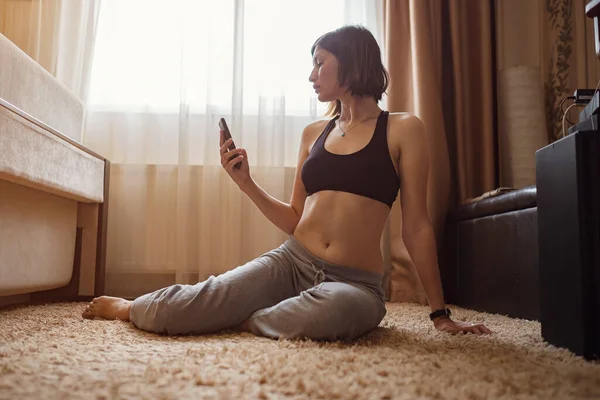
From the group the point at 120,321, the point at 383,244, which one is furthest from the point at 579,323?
the point at 383,244

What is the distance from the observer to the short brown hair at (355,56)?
4.46 ft

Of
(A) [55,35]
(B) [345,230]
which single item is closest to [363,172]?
(B) [345,230]

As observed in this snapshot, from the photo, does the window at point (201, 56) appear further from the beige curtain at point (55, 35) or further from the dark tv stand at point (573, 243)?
the dark tv stand at point (573, 243)

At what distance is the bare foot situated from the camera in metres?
1.27

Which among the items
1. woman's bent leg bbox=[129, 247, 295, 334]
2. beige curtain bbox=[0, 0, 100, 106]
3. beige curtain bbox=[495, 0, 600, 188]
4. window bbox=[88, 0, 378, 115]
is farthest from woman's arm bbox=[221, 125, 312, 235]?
beige curtain bbox=[0, 0, 100, 106]

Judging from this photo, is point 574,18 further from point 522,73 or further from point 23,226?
point 23,226

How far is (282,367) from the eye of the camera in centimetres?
77

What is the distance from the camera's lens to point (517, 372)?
775mm

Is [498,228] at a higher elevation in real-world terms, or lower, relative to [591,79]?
lower

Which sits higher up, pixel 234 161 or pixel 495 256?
pixel 234 161

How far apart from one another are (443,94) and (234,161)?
1.23 meters

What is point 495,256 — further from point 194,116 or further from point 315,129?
point 194,116

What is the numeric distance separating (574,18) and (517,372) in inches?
72.9

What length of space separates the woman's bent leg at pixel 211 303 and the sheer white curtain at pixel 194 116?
96 centimetres
